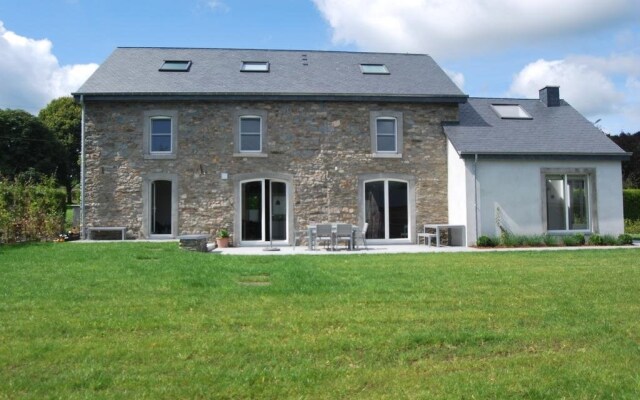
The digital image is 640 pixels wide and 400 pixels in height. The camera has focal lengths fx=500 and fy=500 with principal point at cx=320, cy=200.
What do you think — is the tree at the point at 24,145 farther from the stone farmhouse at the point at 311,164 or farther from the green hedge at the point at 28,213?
the stone farmhouse at the point at 311,164

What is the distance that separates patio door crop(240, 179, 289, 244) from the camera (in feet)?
55.8

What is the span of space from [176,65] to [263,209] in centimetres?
667

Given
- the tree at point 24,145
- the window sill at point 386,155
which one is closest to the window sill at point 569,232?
the window sill at point 386,155

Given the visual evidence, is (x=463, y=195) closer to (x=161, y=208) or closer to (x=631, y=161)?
(x=161, y=208)

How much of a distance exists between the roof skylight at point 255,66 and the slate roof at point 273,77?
0.67 ft

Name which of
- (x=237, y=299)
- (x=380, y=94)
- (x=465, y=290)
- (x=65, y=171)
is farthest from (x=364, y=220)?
(x=65, y=171)

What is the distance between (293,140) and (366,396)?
1393 cm

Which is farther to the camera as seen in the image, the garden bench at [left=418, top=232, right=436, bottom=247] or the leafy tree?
the leafy tree

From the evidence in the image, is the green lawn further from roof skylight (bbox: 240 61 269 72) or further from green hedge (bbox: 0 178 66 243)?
roof skylight (bbox: 240 61 269 72)

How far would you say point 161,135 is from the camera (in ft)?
55.7

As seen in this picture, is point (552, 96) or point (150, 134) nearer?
point (150, 134)

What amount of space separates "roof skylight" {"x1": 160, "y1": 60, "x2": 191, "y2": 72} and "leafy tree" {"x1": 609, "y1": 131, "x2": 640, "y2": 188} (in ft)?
82.2

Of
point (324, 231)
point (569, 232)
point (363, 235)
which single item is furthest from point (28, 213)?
point (569, 232)

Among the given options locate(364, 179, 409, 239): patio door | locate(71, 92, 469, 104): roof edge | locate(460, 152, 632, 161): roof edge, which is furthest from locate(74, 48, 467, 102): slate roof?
locate(364, 179, 409, 239): patio door
